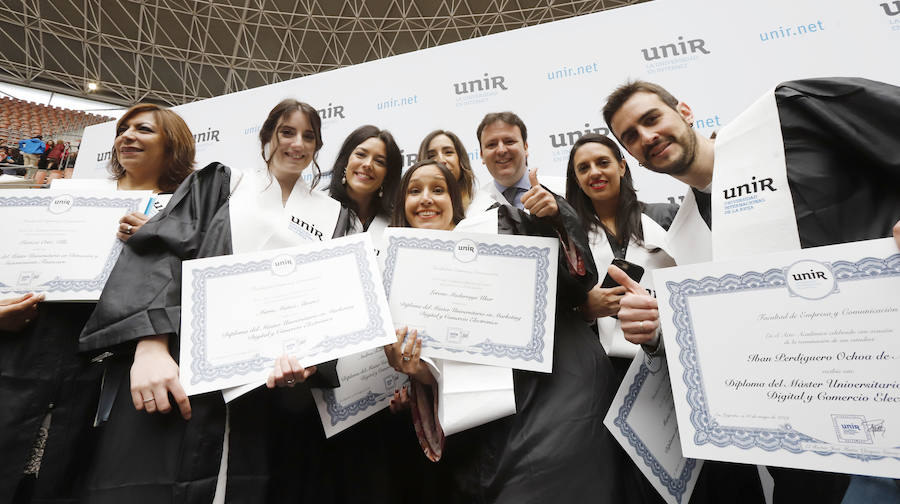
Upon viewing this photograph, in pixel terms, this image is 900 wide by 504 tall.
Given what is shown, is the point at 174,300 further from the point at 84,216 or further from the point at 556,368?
the point at 556,368

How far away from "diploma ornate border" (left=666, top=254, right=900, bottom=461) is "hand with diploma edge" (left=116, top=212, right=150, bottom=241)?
1876 mm

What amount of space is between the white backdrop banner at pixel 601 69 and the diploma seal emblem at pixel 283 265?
2.25m

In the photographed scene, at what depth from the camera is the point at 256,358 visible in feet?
3.98

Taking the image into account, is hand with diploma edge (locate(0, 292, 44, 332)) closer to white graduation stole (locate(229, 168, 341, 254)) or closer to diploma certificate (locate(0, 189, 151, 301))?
diploma certificate (locate(0, 189, 151, 301))

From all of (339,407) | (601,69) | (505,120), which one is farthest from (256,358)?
(601,69)

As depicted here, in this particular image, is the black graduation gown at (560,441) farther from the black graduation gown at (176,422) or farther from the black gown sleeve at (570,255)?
the black graduation gown at (176,422)

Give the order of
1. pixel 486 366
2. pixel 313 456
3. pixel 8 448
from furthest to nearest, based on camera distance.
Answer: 1. pixel 313 456
2. pixel 8 448
3. pixel 486 366

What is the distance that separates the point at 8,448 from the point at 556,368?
1.90 m

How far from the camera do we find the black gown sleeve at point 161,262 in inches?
51.2

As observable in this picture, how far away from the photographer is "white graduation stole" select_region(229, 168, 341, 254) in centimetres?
160

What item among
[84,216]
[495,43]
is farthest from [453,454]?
Answer: [495,43]

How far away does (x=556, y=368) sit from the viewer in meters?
1.38

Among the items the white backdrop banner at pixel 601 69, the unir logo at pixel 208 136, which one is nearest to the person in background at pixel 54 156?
the unir logo at pixel 208 136

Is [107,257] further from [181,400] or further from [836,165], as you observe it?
[836,165]
